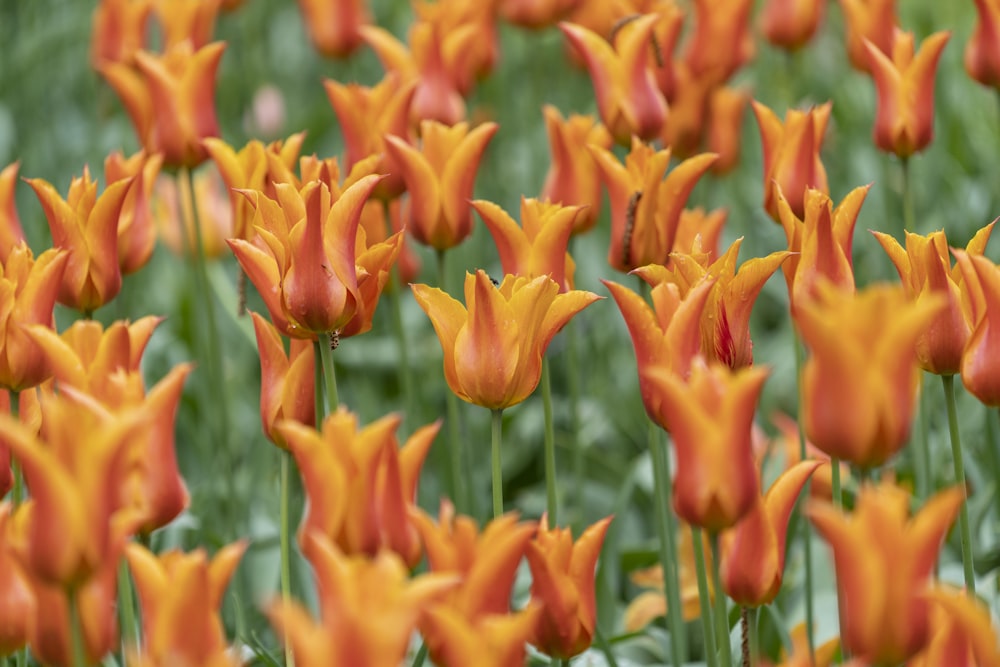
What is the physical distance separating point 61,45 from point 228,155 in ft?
10.6

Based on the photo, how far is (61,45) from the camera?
4949 millimetres

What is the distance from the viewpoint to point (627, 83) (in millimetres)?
2404

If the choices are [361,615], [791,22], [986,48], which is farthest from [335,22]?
[361,615]

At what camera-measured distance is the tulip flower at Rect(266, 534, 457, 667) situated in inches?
40.4

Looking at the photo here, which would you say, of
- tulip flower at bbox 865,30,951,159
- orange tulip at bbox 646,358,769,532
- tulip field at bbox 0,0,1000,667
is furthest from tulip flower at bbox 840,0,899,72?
orange tulip at bbox 646,358,769,532

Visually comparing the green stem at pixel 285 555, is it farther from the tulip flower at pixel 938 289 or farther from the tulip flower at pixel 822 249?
the tulip flower at pixel 938 289

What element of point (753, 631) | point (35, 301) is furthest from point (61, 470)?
point (753, 631)

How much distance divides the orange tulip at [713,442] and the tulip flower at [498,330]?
0.33 meters

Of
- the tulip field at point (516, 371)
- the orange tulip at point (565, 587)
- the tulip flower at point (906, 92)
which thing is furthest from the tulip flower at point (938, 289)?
the tulip flower at point (906, 92)

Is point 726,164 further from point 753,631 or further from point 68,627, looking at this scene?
point 68,627

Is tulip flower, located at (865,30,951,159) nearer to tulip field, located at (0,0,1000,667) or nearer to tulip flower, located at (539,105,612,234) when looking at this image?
tulip field, located at (0,0,1000,667)

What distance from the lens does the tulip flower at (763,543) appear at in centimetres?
151

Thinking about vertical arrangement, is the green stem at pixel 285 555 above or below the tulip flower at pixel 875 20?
below

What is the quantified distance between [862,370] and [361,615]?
0.47 metres
